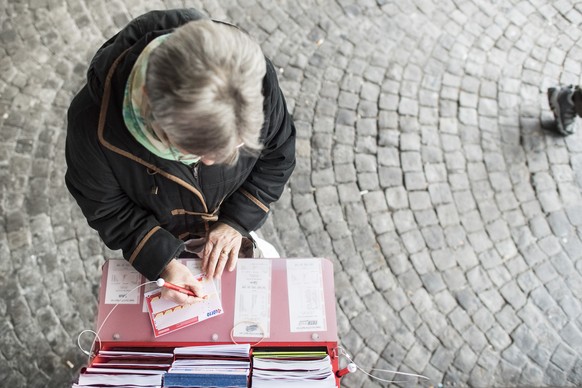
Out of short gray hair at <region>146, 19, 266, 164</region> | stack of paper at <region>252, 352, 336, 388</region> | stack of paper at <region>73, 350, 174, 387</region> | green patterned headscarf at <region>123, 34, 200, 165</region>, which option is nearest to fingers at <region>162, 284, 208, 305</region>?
stack of paper at <region>73, 350, 174, 387</region>

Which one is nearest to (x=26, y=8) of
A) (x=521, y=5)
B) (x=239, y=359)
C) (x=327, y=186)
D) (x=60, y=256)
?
(x=60, y=256)

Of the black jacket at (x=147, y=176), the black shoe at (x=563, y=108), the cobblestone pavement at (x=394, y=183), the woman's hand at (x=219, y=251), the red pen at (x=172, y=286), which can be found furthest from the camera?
the black shoe at (x=563, y=108)

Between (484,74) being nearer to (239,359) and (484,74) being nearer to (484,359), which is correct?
(484,359)

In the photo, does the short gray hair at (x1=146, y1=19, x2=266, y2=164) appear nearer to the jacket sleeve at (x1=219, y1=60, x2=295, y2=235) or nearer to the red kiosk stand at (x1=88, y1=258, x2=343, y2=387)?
the jacket sleeve at (x1=219, y1=60, x2=295, y2=235)

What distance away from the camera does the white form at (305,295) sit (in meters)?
2.25

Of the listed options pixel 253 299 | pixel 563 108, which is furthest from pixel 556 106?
pixel 253 299

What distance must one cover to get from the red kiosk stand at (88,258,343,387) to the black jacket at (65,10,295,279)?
208mm

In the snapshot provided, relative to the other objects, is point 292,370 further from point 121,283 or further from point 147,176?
point 147,176

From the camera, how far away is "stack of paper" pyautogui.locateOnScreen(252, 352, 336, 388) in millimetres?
2047

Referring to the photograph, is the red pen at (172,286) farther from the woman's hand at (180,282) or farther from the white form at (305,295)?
the white form at (305,295)

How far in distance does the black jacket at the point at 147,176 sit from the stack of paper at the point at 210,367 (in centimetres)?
39

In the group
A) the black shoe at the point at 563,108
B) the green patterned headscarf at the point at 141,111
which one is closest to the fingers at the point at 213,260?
the green patterned headscarf at the point at 141,111

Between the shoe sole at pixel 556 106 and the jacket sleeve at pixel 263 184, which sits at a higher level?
the jacket sleeve at pixel 263 184

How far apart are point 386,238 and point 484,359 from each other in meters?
1.10
